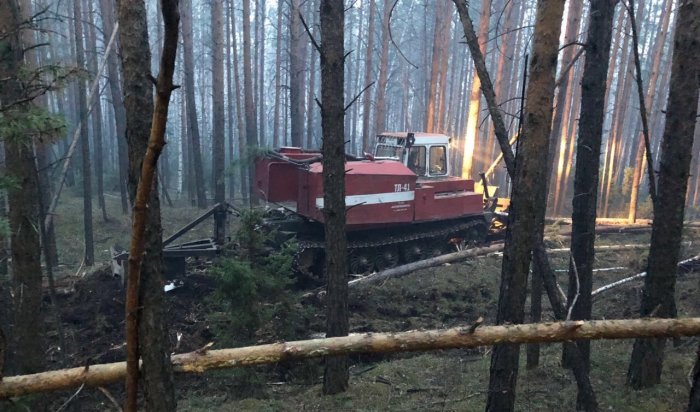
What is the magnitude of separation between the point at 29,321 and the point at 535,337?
5.60m

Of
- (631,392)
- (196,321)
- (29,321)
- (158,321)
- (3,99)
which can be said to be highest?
(3,99)

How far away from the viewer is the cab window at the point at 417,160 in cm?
1309

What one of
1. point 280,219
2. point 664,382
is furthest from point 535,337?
point 280,219

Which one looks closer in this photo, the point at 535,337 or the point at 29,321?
the point at 535,337

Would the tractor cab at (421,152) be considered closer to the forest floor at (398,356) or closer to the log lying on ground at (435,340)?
the forest floor at (398,356)

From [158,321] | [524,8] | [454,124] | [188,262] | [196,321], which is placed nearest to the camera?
[158,321]

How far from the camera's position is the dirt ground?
566 cm

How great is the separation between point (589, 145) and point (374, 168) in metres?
→ 6.08

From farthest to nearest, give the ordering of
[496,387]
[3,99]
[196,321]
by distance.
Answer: [196,321] < [3,99] < [496,387]

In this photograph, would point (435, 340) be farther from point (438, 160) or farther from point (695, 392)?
point (438, 160)

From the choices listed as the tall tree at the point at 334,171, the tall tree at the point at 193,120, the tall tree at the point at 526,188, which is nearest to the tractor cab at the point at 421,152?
the tall tree at the point at 334,171

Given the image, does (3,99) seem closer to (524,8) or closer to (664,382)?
(664,382)

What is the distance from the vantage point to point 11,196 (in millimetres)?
5527

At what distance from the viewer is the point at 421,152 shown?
13.2 metres
